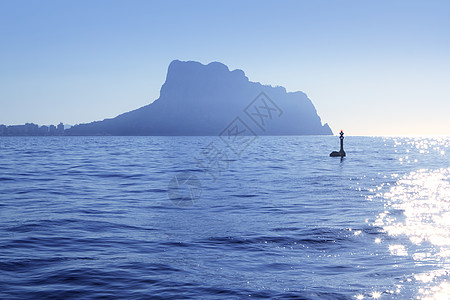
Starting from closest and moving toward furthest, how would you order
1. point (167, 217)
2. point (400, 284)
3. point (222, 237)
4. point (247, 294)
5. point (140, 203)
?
point (247, 294)
point (400, 284)
point (222, 237)
point (167, 217)
point (140, 203)

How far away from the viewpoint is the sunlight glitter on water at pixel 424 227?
746cm

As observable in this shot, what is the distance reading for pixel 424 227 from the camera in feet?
41.0

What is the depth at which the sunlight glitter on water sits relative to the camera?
7465 millimetres

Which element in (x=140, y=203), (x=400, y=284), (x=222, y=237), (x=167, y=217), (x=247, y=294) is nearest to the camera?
(x=247, y=294)

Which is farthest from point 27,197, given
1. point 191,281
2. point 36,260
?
point 191,281

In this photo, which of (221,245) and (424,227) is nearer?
(221,245)

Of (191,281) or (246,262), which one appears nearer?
(191,281)

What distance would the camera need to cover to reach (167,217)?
13898 millimetres

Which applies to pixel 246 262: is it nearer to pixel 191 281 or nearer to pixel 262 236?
pixel 191 281

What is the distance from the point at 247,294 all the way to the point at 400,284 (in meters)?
3.08

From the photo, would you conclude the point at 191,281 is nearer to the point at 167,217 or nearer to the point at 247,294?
the point at 247,294

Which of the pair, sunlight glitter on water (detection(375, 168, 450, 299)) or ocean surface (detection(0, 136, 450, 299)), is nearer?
ocean surface (detection(0, 136, 450, 299))

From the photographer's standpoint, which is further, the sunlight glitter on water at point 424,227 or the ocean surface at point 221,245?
the sunlight glitter on water at point 424,227

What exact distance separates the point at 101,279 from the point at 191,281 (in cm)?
177
